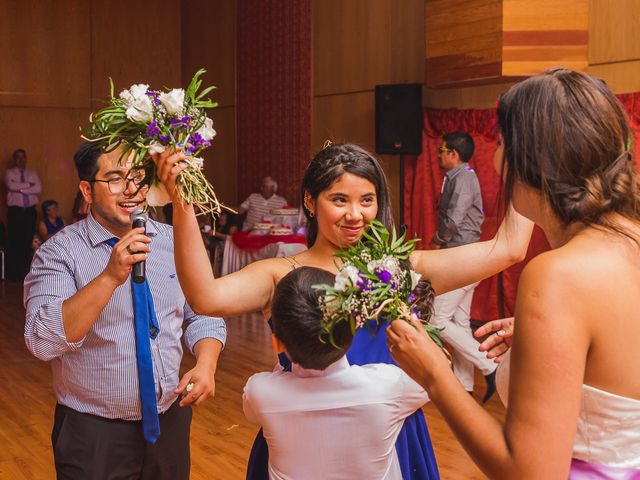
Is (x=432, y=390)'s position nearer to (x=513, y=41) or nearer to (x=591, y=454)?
(x=591, y=454)

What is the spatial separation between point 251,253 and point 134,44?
6432 millimetres

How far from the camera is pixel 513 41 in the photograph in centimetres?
695

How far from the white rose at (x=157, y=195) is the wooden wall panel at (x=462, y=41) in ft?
18.3

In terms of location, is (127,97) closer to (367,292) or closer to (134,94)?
(134,94)

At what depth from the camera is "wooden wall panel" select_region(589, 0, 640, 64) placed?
669cm

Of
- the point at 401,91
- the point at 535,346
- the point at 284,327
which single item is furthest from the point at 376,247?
the point at 401,91

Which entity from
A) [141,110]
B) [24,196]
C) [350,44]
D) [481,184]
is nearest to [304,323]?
[141,110]

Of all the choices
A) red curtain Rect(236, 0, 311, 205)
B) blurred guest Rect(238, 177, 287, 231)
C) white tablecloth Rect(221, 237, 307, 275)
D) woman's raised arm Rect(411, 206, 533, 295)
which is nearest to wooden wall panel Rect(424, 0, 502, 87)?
white tablecloth Rect(221, 237, 307, 275)

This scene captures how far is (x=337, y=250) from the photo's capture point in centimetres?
215

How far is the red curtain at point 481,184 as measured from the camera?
296 inches

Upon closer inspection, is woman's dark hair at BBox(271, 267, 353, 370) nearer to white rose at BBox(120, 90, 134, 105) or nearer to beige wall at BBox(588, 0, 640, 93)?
white rose at BBox(120, 90, 134, 105)

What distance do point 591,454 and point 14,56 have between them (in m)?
12.9

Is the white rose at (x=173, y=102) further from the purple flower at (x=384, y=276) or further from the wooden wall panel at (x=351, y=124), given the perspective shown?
the wooden wall panel at (x=351, y=124)

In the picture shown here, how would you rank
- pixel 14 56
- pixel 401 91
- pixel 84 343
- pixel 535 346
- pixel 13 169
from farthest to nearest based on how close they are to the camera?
pixel 14 56, pixel 13 169, pixel 401 91, pixel 84 343, pixel 535 346
